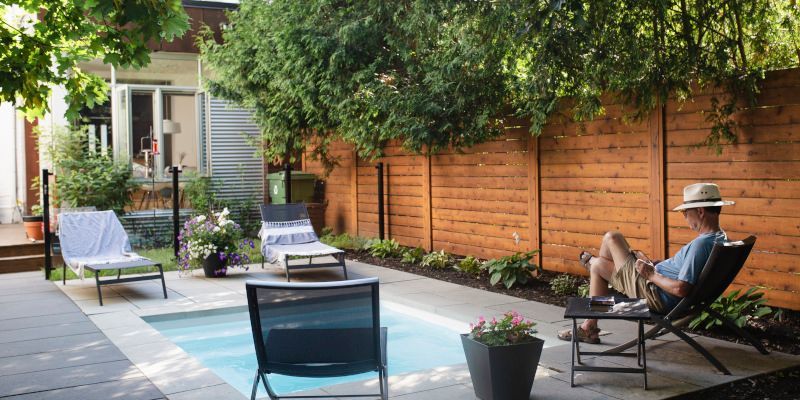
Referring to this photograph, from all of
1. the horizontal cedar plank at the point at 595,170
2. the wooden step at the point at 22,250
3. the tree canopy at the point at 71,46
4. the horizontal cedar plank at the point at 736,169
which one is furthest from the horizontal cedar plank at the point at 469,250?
the wooden step at the point at 22,250

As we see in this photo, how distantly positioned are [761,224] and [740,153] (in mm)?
641

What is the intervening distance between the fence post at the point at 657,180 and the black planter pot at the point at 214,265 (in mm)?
5251

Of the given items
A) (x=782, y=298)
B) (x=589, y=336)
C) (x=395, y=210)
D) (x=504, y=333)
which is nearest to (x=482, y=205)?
(x=395, y=210)

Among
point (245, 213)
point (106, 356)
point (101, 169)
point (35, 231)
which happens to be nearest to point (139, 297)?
point (106, 356)

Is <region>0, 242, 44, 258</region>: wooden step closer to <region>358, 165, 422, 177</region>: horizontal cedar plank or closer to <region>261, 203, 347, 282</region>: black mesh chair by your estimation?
<region>261, 203, 347, 282</region>: black mesh chair

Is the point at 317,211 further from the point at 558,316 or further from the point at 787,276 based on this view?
the point at 787,276

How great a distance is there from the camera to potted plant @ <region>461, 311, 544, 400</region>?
422cm

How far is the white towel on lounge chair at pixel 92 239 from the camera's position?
8.80 metres

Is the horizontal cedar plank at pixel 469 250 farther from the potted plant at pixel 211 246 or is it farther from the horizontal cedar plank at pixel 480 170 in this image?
the potted plant at pixel 211 246

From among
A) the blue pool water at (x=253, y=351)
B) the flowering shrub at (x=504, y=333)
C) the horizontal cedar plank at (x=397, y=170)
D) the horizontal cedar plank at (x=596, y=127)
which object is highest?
the horizontal cedar plank at (x=596, y=127)

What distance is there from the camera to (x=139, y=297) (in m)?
8.32

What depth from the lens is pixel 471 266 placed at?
9.33 metres

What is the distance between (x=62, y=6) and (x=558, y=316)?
16.1 feet

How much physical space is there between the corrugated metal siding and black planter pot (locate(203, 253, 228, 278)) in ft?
16.1
